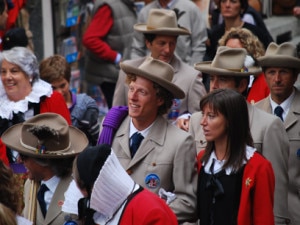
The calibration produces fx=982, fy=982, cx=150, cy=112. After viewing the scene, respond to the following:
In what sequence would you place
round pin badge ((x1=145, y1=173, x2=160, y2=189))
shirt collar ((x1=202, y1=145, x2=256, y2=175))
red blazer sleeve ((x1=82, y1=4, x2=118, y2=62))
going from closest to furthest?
shirt collar ((x1=202, y1=145, x2=256, y2=175)) → round pin badge ((x1=145, y1=173, x2=160, y2=189)) → red blazer sleeve ((x1=82, y1=4, x2=118, y2=62))

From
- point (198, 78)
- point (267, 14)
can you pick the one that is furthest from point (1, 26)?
point (267, 14)

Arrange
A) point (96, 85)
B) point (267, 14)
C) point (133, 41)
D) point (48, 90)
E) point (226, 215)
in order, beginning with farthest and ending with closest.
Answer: point (267, 14) < point (96, 85) < point (133, 41) < point (48, 90) < point (226, 215)

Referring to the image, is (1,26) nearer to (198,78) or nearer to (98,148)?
(198,78)

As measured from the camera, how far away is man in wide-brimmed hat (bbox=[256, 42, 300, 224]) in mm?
7504

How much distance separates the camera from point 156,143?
675 cm

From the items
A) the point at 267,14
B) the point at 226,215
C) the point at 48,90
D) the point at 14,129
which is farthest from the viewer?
the point at 267,14

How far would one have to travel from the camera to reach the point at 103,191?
Answer: 537cm

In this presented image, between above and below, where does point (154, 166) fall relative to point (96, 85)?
above

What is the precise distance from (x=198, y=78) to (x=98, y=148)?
3.06 meters

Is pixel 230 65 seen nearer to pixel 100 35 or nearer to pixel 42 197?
pixel 42 197

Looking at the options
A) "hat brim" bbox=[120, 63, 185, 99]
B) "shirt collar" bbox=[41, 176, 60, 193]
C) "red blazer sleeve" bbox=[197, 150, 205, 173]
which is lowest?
"shirt collar" bbox=[41, 176, 60, 193]

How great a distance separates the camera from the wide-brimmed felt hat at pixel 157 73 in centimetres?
681

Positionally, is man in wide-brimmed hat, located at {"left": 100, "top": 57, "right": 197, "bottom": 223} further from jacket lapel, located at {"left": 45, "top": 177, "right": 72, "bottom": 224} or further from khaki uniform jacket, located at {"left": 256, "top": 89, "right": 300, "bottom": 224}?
khaki uniform jacket, located at {"left": 256, "top": 89, "right": 300, "bottom": 224}

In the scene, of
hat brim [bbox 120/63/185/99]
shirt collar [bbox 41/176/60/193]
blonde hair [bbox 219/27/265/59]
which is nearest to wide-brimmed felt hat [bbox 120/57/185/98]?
hat brim [bbox 120/63/185/99]
